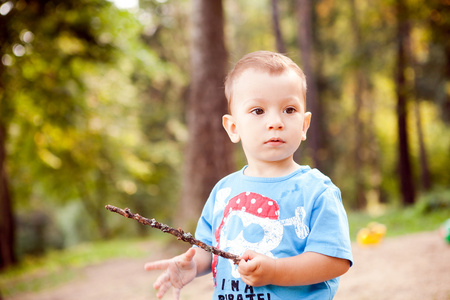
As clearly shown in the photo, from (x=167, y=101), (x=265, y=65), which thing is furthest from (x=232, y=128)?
(x=167, y=101)

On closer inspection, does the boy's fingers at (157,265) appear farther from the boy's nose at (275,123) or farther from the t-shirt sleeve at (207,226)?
the boy's nose at (275,123)

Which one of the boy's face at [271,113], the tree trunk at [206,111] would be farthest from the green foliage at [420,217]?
the boy's face at [271,113]

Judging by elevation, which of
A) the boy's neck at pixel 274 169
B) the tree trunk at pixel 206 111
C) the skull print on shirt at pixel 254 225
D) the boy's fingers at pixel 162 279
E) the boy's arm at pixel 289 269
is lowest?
the boy's arm at pixel 289 269

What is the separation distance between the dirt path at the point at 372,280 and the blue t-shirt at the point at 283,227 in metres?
3.35

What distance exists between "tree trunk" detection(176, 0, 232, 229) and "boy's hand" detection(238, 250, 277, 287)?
19.8ft

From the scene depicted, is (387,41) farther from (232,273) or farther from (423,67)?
(232,273)

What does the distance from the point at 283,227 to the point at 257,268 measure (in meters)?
0.20

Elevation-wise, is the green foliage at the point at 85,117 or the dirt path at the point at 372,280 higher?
the green foliage at the point at 85,117

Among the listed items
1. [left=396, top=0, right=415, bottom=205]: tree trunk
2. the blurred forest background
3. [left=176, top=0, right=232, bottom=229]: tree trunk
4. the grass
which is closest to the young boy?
the blurred forest background

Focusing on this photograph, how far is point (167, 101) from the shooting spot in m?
18.5

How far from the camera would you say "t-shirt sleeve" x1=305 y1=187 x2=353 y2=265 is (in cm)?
143

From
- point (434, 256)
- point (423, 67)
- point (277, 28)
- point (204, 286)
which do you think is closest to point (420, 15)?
point (423, 67)

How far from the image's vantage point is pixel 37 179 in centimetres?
1307

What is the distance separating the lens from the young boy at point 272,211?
1.43 meters
